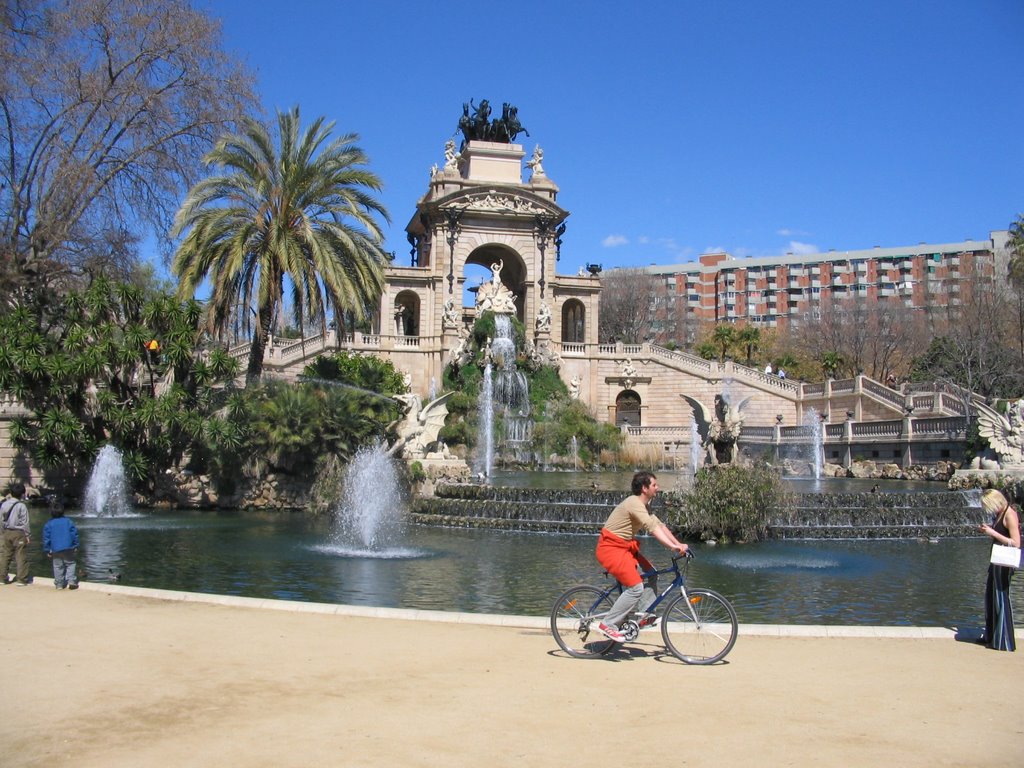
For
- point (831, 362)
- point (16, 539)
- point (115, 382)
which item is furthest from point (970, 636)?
point (831, 362)

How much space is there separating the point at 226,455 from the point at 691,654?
16.6m

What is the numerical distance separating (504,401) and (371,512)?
1104 inches

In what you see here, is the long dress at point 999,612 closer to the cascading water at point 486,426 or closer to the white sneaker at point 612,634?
the white sneaker at point 612,634

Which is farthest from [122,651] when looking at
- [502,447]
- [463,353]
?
[463,353]

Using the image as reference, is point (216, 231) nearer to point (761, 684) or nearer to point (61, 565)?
point (61, 565)

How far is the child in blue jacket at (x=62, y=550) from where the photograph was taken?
9.65 metres

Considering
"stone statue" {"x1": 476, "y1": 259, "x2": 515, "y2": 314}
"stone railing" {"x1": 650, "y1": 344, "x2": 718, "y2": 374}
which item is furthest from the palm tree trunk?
"stone railing" {"x1": 650, "y1": 344, "x2": 718, "y2": 374}

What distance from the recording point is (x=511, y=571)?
1282 cm

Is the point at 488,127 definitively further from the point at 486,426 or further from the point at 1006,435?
the point at 1006,435

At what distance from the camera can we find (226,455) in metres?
21.6

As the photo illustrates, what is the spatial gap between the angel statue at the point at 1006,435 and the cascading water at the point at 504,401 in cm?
1737

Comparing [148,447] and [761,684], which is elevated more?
[148,447]

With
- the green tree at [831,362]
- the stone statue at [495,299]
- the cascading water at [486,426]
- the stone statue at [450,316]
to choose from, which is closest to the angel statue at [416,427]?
the cascading water at [486,426]

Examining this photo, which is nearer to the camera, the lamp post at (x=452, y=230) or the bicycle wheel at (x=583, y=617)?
the bicycle wheel at (x=583, y=617)
